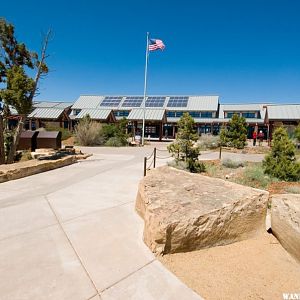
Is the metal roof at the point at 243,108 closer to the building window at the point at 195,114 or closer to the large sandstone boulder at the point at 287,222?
the building window at the point at 195,114

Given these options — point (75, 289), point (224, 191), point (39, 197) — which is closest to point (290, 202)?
point (224, 191)

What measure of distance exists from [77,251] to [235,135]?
21.1 metres

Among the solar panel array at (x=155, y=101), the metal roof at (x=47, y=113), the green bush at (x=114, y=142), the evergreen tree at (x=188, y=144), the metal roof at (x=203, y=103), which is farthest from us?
the solar panel array at (x=155, y=101)

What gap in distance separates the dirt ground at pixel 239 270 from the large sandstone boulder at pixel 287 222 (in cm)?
14

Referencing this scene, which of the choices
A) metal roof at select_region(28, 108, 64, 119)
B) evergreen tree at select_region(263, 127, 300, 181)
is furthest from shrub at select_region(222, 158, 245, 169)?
metal roof at select_region(28, 108, 64, 119)

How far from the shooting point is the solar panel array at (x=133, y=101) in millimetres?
42900

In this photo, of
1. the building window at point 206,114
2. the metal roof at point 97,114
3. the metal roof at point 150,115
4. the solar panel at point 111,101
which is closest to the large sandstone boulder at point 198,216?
the metal roof at point 150,115

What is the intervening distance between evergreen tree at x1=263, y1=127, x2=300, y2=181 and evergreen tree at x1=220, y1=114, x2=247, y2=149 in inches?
476

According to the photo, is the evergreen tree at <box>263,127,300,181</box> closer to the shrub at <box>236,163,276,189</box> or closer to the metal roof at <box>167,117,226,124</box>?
the shrub at <box>236,163,276,189</box>

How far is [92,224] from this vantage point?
183 inches

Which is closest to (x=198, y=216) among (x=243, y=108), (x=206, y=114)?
(x=206, y=114)

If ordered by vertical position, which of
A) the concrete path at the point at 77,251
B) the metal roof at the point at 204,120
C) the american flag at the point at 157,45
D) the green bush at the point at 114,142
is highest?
the american flag at the point at 157,45

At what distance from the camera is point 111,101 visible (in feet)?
148

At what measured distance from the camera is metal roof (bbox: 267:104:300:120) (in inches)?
1194
